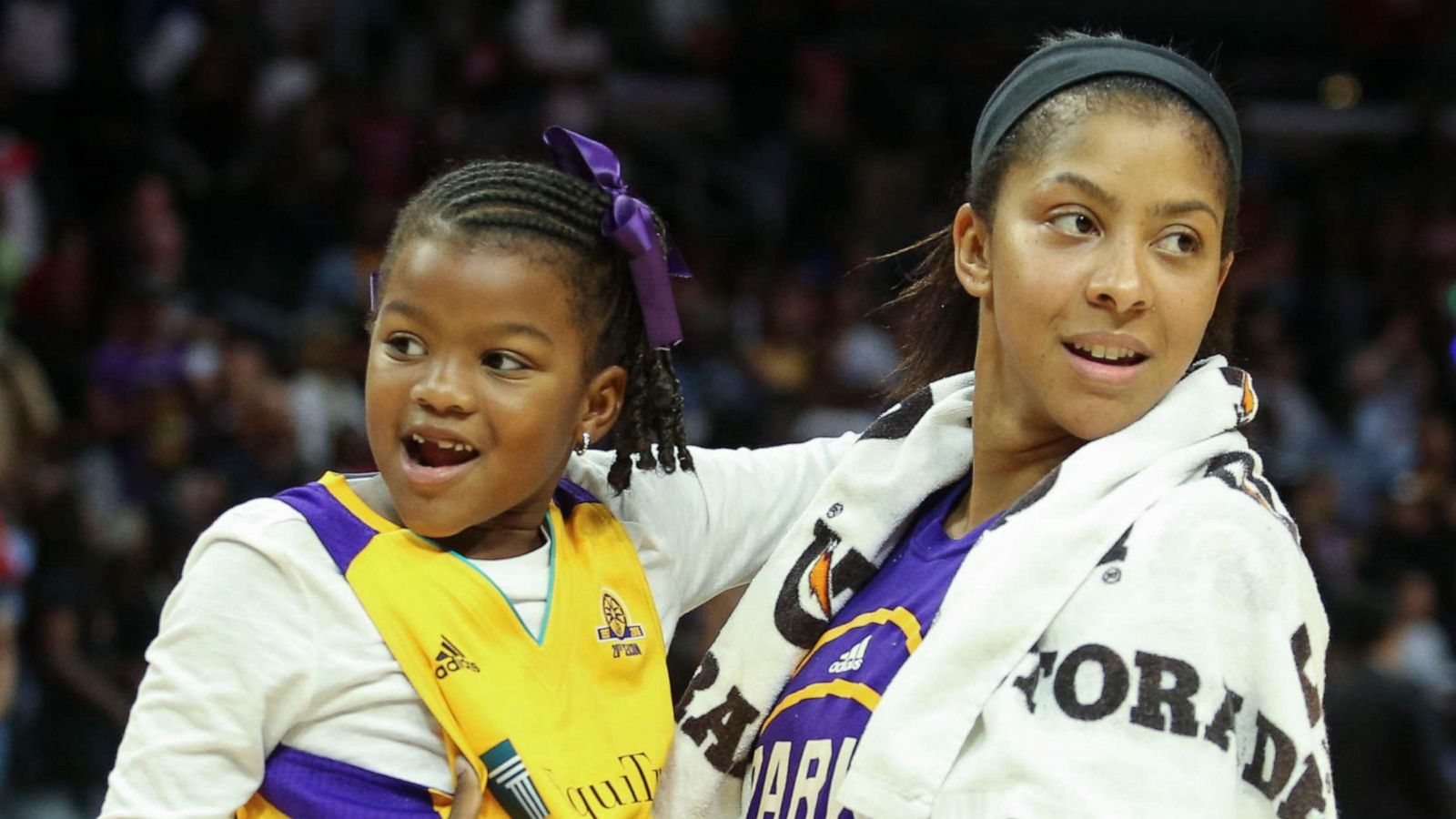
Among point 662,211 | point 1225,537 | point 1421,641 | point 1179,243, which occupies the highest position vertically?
point 1421,641

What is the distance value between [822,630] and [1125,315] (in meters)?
0.51

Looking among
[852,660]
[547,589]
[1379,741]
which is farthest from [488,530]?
[1379,741]

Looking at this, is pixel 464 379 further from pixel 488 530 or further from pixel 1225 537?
pixel 1225 537

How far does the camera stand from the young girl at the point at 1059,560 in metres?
1.51

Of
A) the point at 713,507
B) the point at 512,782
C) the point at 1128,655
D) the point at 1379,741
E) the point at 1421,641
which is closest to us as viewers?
the point at 1128,655

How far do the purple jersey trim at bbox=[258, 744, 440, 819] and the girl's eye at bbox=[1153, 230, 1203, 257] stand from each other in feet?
2.91

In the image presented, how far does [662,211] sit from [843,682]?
435cm

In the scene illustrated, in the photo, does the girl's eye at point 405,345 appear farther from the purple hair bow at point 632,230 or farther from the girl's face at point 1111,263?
the girl's face at point 1111,263

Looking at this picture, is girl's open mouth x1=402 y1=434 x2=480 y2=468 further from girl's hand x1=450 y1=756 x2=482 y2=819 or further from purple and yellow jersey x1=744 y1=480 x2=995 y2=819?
purple and yellow jersey x1=744 y1=480 x2=995 y2=819

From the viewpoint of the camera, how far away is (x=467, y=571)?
1.90 metres

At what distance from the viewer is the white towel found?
4.91 ft

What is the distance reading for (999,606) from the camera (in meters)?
1.62

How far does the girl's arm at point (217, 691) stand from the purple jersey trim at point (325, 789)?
0.08 feet

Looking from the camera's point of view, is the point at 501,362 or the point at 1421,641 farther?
the point at 1421,641
